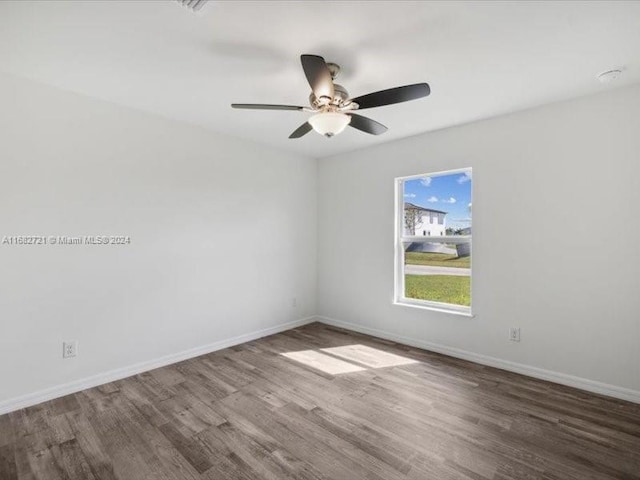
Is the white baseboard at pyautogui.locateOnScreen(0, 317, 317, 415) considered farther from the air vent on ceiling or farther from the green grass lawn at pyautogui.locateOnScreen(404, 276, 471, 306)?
the air vent on ceiling

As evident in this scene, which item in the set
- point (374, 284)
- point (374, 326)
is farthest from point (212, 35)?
point (374, 326)

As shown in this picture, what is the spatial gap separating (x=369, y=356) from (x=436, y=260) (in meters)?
1.35

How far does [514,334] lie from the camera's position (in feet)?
9.67

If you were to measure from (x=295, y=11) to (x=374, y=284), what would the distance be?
3101 mm

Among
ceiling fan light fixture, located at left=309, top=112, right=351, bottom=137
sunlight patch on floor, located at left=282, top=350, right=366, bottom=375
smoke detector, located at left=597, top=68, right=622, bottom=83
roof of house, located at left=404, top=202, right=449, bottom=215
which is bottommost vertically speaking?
sunlight patch on floor, located at left=282, top=350, right=366, bottom=375

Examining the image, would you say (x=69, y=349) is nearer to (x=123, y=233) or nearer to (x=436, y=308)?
(x=123, y=233)

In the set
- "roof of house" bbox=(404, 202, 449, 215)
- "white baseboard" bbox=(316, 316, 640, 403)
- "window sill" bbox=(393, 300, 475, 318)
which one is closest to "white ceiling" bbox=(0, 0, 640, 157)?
"roof of house" bbox=(404, 202, 449, 215)

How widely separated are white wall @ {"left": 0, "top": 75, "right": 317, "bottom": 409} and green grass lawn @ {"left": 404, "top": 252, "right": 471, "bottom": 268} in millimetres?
1726

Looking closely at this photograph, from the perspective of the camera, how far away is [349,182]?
4.29 m

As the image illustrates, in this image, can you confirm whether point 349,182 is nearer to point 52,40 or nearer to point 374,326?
point 374,326

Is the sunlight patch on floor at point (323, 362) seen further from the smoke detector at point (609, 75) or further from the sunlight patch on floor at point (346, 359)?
the smoke detector at point (609, 75)

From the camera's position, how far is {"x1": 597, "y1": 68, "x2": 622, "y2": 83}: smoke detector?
219 centimetres

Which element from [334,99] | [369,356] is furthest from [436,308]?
[334,99]

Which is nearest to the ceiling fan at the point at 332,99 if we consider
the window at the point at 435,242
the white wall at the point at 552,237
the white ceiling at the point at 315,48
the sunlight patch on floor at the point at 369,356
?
the white ceiling at the point at 315,48
